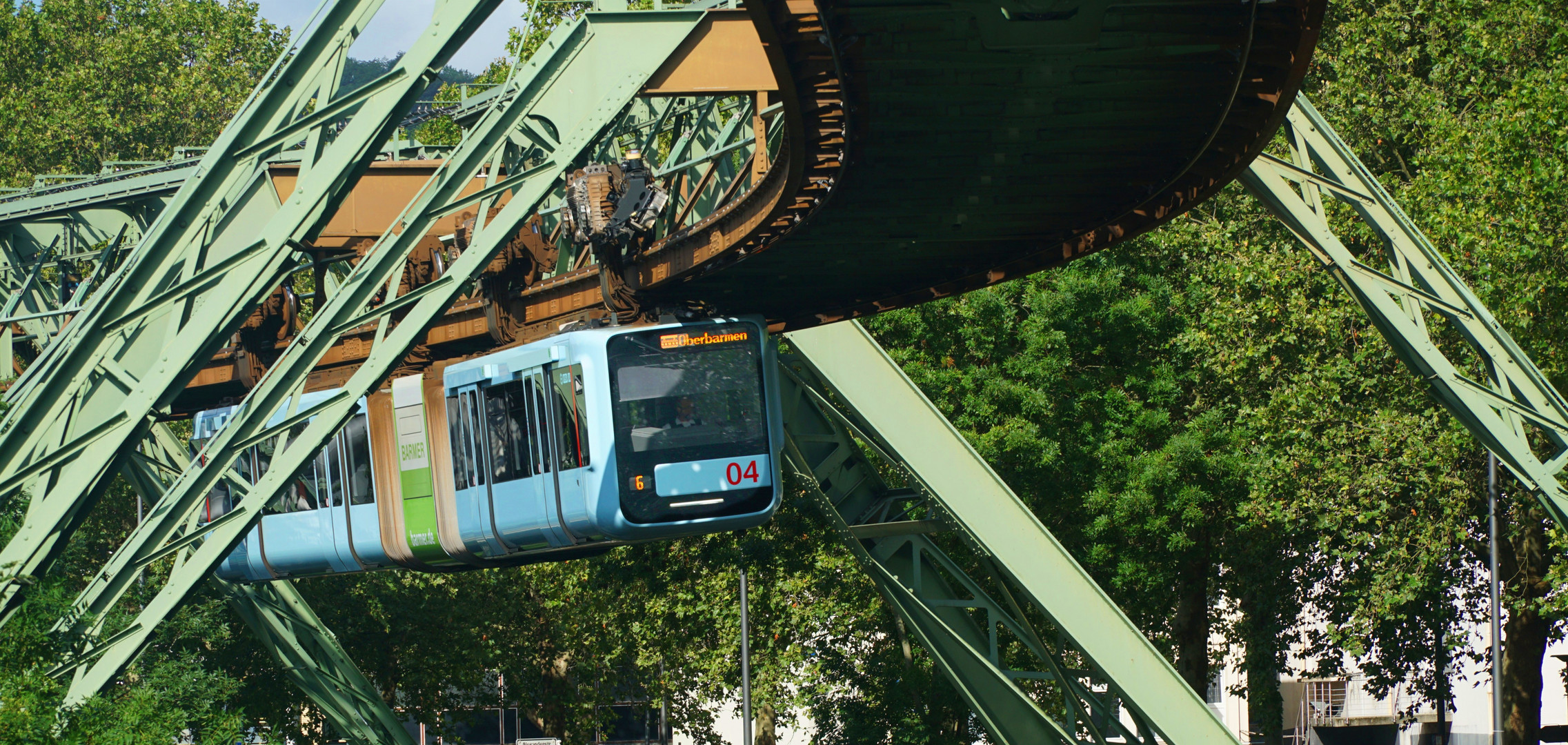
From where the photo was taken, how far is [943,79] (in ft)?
35.7

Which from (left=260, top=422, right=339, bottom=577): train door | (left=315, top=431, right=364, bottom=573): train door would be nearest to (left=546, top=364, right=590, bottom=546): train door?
(left=315, top=431, right=364, bottom=573): train door

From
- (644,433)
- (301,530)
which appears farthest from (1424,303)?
(301,530)

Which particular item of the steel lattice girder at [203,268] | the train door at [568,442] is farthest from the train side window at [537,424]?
the steel lattice girder at [203,268]

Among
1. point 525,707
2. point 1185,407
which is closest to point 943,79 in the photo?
point 1185,407

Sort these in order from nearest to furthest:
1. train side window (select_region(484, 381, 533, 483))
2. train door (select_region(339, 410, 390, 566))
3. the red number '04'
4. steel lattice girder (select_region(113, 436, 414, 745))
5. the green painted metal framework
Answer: the green painted metal framework, the red number '04', train side window (select_region(484, 381, 533, 483)), train door (select_region(339, 410, 390, 566)), steel lattice girder (select_region(113, 436, 414, 745))

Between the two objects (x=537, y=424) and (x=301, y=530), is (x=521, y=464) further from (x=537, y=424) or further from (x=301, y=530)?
(x=301, y=530)

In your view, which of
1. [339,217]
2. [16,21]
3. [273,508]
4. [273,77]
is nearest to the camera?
[273,77]

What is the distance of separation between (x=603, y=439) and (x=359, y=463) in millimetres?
6529

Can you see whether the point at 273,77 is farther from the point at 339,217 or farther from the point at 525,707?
the point at 525,707

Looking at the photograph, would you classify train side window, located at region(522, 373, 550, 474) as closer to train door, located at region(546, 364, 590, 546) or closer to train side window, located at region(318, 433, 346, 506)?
train door, located at region(546, 364, 590, 546)

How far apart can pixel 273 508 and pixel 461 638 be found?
1003 cm

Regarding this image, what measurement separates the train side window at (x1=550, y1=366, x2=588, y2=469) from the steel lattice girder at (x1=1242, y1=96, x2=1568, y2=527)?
21.8 ft

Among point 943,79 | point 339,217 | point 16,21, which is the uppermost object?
point 16,21

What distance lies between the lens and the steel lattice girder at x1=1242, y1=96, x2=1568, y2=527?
14703mm
